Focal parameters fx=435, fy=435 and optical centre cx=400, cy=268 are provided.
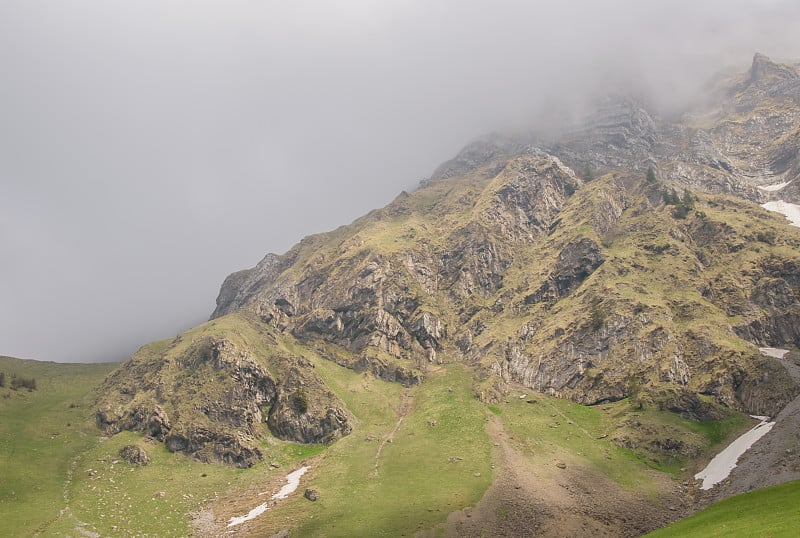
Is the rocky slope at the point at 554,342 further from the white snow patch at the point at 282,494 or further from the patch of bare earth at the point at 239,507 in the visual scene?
the white snow patch at the point at 282,494

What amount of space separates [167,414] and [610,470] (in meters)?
118

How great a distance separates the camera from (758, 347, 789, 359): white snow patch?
126875mm

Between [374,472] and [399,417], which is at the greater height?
[374,472]

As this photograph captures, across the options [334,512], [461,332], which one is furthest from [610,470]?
[461,332]

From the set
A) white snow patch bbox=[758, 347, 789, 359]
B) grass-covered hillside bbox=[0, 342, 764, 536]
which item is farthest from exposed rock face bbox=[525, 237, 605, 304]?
white snow patch bbox=[758, 347, 789, 359]

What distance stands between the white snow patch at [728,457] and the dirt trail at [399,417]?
71461mm

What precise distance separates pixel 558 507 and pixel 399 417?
200ft

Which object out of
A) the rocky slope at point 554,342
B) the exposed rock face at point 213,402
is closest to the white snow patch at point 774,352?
the rocky slope at point 554,342

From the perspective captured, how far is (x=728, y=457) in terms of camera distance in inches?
3733

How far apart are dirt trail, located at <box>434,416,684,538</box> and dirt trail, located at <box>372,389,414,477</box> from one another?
96.9ft

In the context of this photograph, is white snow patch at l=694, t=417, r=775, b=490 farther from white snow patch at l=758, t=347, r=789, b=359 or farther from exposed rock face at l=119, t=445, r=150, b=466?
exposed rock face at l=119, t=445, r=150, b=466

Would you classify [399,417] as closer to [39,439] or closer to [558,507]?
[558,507]

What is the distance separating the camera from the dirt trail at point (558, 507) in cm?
7975

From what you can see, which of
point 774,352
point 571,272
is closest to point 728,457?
point 774,352
